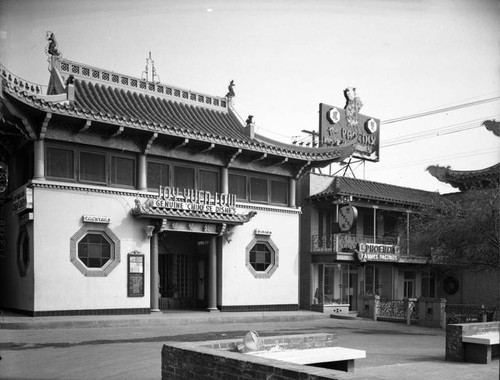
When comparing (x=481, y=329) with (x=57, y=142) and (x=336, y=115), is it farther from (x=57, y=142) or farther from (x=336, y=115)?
(x=336, y=115)

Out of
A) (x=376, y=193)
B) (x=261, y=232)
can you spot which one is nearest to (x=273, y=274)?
(x=261, y=232)

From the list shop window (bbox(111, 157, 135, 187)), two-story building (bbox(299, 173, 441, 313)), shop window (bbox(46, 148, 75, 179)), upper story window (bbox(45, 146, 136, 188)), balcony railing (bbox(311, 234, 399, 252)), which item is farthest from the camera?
two-story building (bbox(299, 173, 441, 313))

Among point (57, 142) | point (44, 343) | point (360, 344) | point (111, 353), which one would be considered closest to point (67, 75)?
point (57, 142)

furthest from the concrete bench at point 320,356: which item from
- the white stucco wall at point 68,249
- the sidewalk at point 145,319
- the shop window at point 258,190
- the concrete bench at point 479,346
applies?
the shop window at point 258,190

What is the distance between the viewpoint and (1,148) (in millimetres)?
21469

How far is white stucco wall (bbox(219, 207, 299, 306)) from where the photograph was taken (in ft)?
79.0

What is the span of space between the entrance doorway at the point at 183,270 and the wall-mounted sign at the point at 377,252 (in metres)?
7.58

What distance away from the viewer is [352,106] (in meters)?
33.7

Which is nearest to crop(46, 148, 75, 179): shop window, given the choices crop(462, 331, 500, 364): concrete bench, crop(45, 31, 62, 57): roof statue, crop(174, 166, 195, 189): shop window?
crop(45, 31, 62, 57): roof statue

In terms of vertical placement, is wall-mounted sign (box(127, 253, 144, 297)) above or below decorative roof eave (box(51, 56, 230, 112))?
below

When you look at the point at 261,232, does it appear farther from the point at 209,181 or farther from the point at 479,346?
the point at 479,346

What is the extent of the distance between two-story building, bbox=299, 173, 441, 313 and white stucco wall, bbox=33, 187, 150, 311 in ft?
31.3

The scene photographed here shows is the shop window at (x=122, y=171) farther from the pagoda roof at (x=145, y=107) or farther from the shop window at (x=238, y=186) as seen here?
the shop window at (x=238, y=186)

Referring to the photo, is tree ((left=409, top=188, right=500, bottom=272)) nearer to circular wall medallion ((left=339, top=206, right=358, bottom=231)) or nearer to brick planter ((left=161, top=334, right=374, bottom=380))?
circular wall medallion ((left=339, top=206, right=358, bottom=231))
